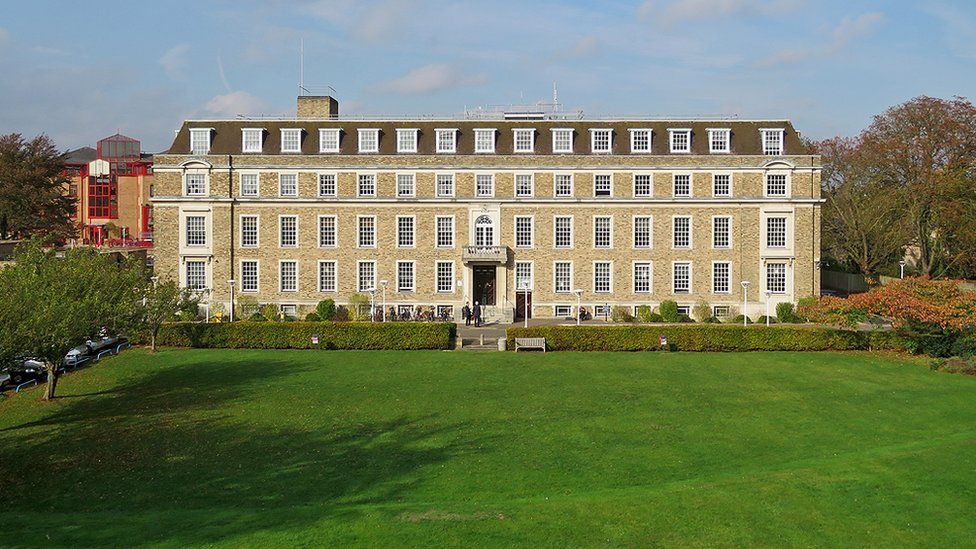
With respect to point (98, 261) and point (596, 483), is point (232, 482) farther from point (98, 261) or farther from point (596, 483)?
point (98, 261)

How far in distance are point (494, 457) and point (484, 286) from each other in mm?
33687

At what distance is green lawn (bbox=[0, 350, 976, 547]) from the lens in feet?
54.5

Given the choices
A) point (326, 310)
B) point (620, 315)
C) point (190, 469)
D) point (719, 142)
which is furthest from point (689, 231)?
point (190, 469)

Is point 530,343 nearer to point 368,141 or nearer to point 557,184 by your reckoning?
point 557,184

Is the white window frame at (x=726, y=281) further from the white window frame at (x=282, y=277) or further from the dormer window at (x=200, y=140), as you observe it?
the dormer window at (x=200, y=140)

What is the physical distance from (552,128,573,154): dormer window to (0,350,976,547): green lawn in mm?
23528

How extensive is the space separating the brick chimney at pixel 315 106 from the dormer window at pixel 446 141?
8.59 metres

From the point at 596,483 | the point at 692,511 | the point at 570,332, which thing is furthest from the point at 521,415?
the point at 570,332

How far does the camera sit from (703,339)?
4084 centimetres

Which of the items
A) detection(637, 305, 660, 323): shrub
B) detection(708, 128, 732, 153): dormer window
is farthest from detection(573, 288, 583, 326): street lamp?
detection(708, 128, 732, 153): dormer window

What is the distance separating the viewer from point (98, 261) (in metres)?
35.5

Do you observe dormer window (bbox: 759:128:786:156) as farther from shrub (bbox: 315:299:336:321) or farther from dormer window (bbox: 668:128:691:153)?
shrub (bbox: 315:299:336:321)

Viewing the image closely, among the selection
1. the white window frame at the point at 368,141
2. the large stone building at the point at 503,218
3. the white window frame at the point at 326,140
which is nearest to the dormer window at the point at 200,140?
the large stone building at the point at 503,218

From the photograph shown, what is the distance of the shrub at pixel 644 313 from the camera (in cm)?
5131
